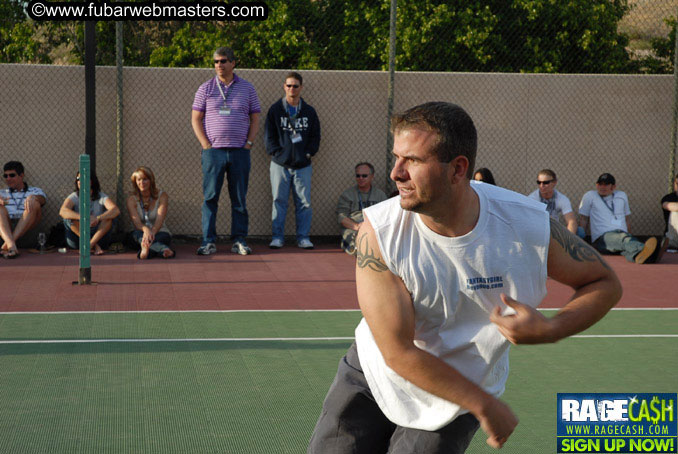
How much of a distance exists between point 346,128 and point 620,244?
13.2 ft

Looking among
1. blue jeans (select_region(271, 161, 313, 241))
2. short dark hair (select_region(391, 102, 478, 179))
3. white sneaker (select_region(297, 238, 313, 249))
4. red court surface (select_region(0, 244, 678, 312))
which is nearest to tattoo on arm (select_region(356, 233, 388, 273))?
short dark hair (select_region(391, 102, 478, 179))

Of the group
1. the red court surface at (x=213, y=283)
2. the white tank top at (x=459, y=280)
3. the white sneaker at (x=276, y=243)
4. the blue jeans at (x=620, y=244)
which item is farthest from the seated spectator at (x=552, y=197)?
the white tank top at (x=459, y=280)

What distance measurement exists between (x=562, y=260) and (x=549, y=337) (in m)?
0.34

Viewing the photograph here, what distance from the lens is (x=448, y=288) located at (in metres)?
2.78

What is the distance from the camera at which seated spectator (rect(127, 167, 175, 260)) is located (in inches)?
444

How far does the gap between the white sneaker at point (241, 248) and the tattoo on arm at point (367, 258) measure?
8.88 metres

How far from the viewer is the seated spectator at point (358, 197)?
39.8ft

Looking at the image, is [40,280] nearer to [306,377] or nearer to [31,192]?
[31,192]

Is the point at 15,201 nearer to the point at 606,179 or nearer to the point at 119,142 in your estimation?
the point at 119,142

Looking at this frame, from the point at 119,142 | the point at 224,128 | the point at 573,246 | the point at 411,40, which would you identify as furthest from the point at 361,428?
the point at 411,40

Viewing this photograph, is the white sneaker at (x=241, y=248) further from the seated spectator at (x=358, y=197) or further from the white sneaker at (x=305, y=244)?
the seated spectator at (x=358, y=197)

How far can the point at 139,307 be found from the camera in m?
8.24

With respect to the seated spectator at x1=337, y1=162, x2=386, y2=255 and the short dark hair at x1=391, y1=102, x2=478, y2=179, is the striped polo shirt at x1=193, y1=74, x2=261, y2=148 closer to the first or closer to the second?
the seated spectator at x1=337, y1=162, x2=386, y2=255

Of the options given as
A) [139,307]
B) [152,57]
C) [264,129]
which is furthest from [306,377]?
[152,57]
